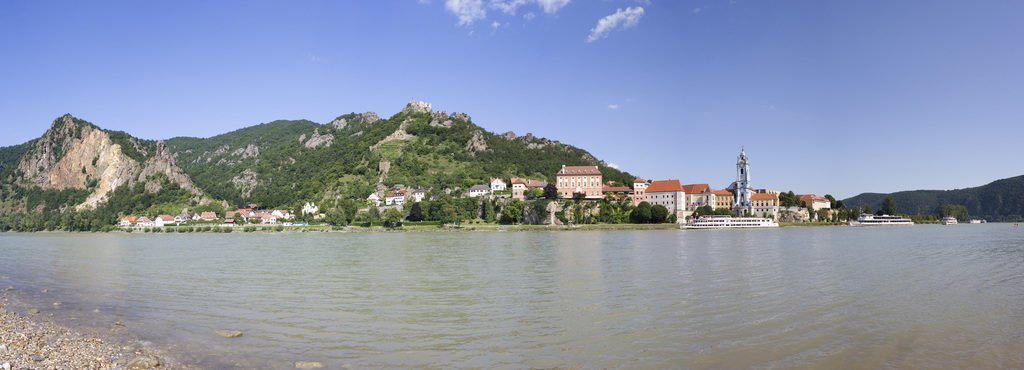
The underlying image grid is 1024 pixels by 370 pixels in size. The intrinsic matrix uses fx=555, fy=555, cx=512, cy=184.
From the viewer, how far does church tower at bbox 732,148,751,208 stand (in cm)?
10975

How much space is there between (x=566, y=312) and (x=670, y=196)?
8833 cm

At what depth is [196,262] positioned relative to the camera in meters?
33.0

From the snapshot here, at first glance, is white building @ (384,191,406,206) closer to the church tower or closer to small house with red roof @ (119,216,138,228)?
small house with red roof @ (119,216,138,228)

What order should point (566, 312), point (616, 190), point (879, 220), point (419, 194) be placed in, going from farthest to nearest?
1. point (879, 220)
2. point (419, 194)
3. point (616, 190)
4. point (566, 312)


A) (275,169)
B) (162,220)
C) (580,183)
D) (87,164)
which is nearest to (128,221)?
(162,220)

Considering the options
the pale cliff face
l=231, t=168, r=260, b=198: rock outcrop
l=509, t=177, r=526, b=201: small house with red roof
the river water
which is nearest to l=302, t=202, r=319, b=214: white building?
the pale cliff face

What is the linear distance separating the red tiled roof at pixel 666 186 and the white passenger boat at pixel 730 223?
704cm

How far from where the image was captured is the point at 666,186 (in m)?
100

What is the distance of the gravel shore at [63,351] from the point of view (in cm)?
935

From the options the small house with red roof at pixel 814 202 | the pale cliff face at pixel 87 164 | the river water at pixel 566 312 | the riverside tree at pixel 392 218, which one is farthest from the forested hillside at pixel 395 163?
the river water at pixel 566 312

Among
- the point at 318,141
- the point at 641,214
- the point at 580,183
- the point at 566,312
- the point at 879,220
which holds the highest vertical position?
the point at 318,141

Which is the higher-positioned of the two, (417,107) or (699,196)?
(417,107)

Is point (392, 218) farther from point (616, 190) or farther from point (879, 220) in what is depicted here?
point (879, 220)

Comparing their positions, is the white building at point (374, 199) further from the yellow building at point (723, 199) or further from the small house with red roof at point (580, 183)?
the yellow building at point (723, 199)
